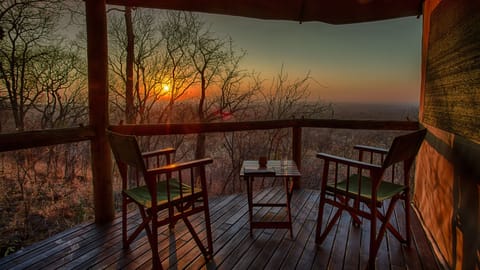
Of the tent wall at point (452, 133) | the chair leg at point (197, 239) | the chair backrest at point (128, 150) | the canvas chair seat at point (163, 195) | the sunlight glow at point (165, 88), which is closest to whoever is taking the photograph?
the tent wall at point (452, 133)

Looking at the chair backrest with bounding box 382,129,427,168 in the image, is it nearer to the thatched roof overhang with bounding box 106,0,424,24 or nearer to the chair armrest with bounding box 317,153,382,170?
the chair armrest with bounding box 317,153,382,170

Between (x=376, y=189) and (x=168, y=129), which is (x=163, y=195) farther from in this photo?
(x=376, y=189)

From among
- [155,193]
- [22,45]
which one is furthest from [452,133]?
[22,45]

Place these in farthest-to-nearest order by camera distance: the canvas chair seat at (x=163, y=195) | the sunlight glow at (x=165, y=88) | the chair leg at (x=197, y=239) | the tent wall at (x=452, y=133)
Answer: the sunlight glow at (x=165, y=88) → the chair leg at (x=197, y=239) → the canvas chair seat at (x=163, y=195) → the tent wall at (x=452, y=133)

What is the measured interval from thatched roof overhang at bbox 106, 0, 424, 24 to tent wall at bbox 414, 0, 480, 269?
0.32 metres

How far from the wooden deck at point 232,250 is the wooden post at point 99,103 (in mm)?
263

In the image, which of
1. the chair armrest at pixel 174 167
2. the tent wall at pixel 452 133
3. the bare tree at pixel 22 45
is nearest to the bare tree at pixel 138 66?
the bare tree at pixel 22 45

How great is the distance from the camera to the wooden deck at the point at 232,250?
1.94 metres

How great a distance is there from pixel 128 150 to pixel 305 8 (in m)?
2.44

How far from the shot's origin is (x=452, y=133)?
1.90m

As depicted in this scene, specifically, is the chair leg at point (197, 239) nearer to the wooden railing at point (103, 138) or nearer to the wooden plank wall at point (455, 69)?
the wooden railing at point (103, 138)

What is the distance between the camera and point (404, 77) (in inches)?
155

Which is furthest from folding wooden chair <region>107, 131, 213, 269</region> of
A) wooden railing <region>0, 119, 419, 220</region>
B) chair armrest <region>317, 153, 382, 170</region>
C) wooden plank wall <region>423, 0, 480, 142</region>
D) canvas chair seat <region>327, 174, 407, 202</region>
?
wooden plank wall <region>423, 0, 480, 142</region>

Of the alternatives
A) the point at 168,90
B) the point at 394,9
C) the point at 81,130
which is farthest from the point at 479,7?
the point at 168,90
